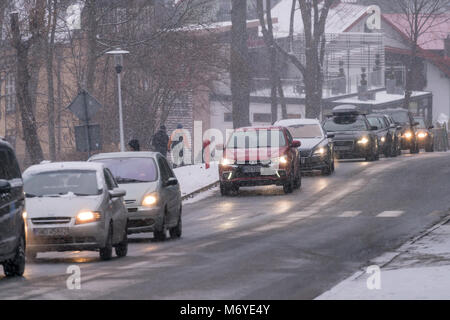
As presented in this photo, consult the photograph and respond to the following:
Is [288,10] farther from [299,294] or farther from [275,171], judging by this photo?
[299,294]

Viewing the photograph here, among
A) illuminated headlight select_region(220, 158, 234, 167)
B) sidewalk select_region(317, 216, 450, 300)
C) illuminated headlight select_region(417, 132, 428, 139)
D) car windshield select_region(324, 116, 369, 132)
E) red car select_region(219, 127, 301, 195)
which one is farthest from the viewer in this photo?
illuminated headlight select_region(417, 132, 428, 139)

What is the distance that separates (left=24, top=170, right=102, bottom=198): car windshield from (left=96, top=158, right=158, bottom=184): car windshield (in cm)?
315

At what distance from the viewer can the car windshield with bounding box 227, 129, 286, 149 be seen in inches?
1335

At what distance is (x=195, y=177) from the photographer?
125 feet

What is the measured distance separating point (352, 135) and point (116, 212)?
2543 centimetres

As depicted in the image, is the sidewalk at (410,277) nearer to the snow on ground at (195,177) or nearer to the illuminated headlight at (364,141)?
the snow on ground at (195,177)

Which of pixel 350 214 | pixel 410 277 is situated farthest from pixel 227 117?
pixel 410 277

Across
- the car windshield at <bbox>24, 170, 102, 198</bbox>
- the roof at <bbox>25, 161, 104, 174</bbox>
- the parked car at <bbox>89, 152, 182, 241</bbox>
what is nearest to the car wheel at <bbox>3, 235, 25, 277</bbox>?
the car windshield at <bbox>24, 170, 102, 198</bbox>

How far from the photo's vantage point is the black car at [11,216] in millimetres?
15594

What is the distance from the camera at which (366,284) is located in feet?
45.2

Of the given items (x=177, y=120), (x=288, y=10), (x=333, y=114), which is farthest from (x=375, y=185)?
(x=288, y=10)

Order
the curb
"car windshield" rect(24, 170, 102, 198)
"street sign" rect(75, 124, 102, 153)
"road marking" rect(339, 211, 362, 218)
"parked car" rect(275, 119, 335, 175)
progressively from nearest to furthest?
"car windshield" rect(24, 170, 102, 198)
"road marking" rect(339, 211, 362, 218)
"street sign" rect(75, 124, 102, 153)
the curb
"parked car" rect(275, 119, 335, 175)

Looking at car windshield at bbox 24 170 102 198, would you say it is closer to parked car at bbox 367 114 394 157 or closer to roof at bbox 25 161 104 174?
roof at bbox 25 161 104 174

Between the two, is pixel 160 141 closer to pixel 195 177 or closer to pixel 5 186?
pixel 195 177
